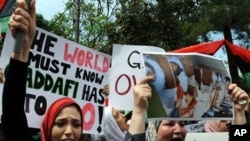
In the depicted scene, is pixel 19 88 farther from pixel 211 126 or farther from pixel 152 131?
pixel 211 126

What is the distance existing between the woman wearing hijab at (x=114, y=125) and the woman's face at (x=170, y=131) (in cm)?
94

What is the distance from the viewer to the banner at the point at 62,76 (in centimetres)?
373

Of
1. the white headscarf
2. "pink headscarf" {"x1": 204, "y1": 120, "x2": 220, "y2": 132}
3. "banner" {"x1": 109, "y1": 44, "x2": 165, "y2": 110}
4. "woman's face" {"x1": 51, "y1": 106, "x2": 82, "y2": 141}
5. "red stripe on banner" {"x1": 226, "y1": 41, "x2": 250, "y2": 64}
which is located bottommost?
"woman's face" {"x1": 51, "y1": 106, "x2": 82, "y2": 141}

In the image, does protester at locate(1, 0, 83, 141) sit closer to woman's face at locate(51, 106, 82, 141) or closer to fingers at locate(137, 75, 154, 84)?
woman's face at locate(51, 106, 82, 141)

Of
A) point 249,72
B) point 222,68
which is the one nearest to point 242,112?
point 222,68

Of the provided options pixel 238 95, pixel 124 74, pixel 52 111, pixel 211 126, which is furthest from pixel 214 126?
pixel 52 111

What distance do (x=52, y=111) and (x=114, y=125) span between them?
159 cm

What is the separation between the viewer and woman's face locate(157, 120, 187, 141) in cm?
315

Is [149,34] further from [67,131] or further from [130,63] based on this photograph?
[67,131]

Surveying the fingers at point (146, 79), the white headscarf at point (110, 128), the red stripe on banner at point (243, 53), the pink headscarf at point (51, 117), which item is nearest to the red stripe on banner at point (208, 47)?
the red stripe on banner at point (243, 53)

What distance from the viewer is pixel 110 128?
13.7 feet

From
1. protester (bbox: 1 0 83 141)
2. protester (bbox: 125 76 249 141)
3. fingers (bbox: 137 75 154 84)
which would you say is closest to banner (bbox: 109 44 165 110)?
protester (bbox: 125 76 249 141)

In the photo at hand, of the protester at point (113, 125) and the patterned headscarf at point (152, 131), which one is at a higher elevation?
the protester at point (113, 125)

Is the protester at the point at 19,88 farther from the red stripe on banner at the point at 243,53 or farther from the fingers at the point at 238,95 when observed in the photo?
the red stripe on banner at the point at 243,53
